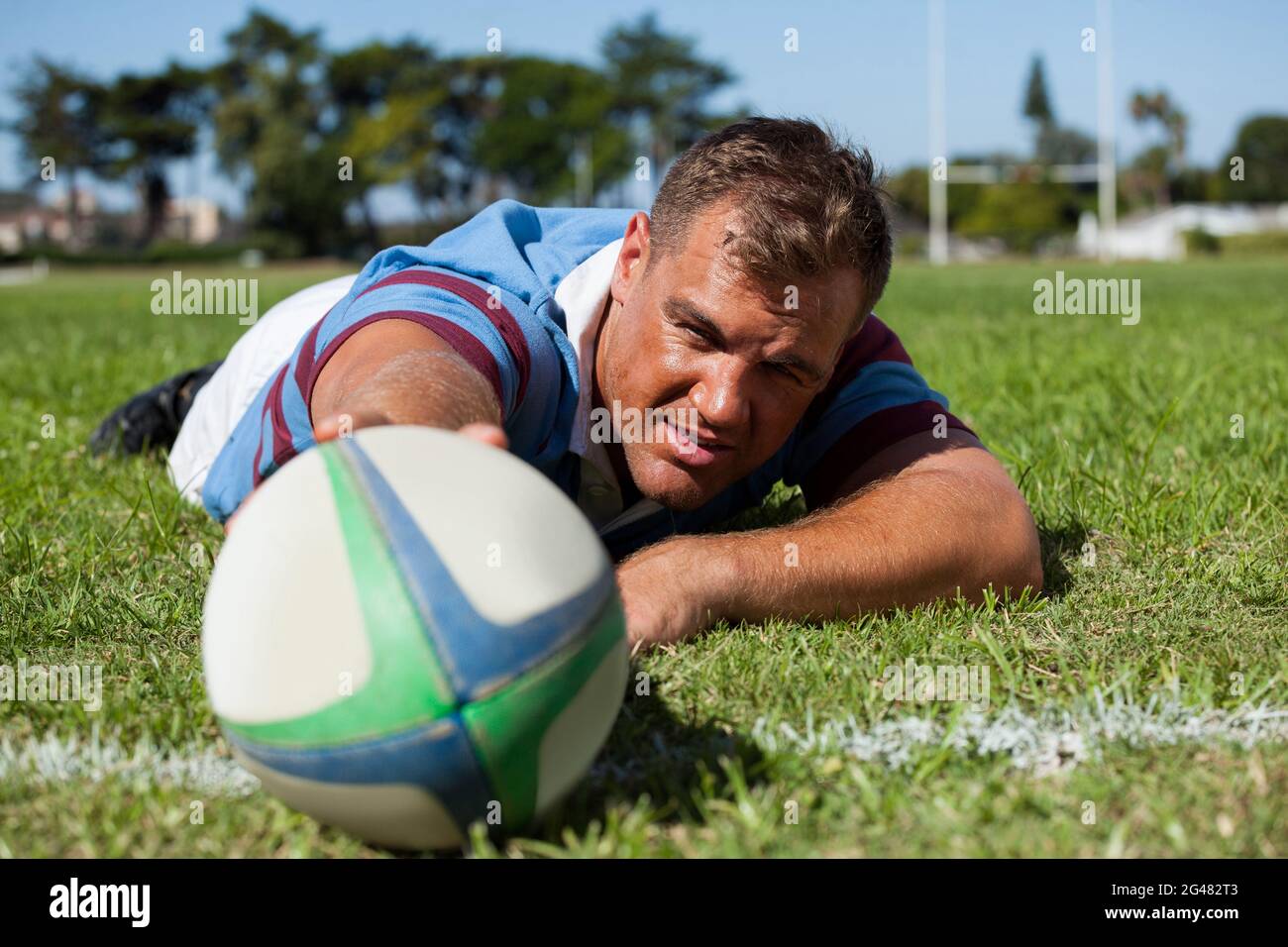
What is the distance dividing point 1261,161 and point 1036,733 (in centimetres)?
12962

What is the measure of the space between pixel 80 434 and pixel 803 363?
4263mm

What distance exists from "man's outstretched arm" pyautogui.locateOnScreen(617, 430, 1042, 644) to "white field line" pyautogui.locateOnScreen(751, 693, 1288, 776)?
0.50m

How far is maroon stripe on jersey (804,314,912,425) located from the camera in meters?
3.76

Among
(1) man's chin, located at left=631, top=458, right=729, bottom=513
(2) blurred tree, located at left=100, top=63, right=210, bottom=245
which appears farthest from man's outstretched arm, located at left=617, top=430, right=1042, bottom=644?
(2) blurred tree, located at left=100, top=63, right=210, bottom=245

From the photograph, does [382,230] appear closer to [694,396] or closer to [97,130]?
[97,130]

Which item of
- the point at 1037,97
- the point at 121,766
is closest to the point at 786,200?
the point at 121,766

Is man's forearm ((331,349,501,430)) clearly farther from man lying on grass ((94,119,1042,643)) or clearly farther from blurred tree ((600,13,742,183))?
blurred tree ((600,13,742,183))

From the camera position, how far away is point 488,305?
293 centimetres

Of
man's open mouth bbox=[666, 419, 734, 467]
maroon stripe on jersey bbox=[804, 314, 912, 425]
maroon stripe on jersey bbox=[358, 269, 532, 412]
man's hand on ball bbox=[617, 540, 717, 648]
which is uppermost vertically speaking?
maroon stripe on jersey bbox=[358, 269, 532, 412]

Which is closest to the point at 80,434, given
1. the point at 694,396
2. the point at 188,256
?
the point at 694,396

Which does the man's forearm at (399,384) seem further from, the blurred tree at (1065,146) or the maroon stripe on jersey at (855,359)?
the blurred tree at (1065,146)

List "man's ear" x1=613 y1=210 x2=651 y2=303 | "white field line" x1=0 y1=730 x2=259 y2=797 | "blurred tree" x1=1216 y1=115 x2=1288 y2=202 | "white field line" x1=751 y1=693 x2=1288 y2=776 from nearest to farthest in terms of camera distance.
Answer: "white field line" x1=0 y1=730 x2=259 y2=797 < "white field line" x1=751 y1=693 x2=1288 y2=776 < "man's ear" x1=613 y1=210 x2=651 y2=303 < "blurred tree" x1=1216 y1=115 x2=1288 y2=202
